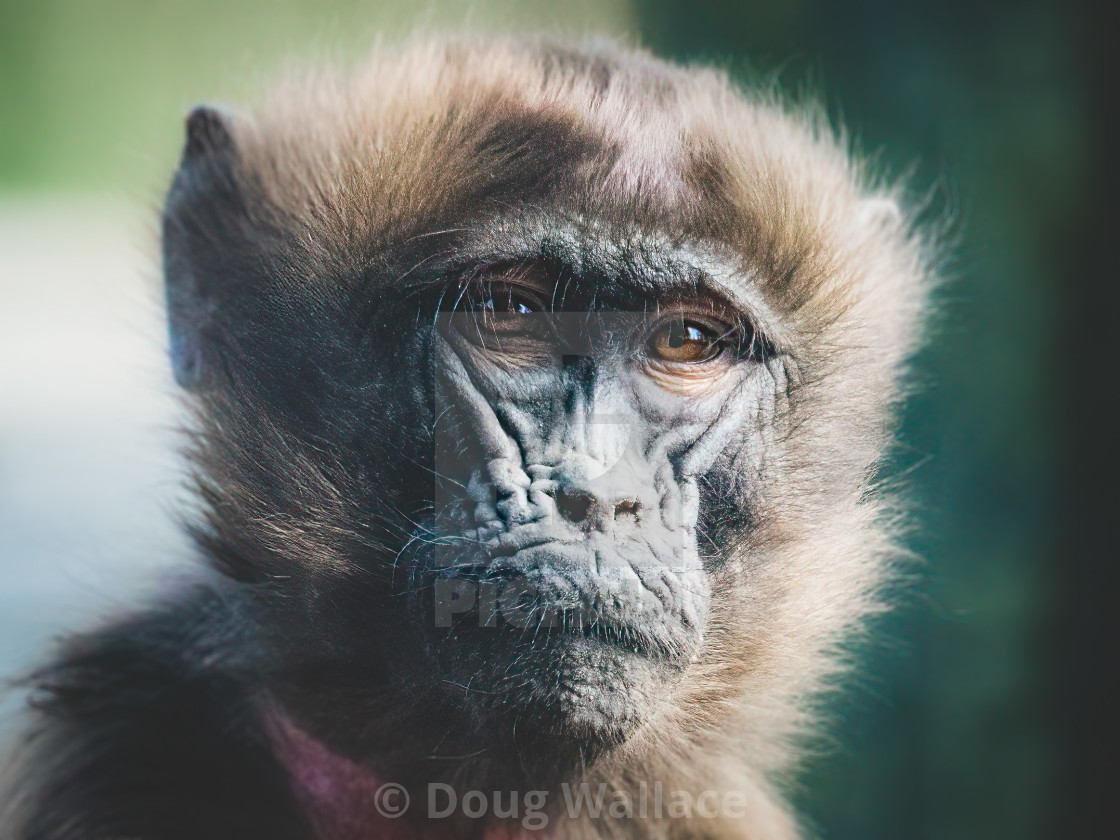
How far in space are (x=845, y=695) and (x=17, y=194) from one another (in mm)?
2394

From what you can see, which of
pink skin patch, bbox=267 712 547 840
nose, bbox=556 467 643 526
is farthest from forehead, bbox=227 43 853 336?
pink skin patch, bbox=267 712 547 840

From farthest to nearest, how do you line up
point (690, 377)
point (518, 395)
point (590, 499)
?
point (690, 377), point (518, 395), point (590, 499)

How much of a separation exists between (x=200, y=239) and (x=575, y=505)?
748 millimetres

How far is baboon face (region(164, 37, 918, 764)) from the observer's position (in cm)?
110

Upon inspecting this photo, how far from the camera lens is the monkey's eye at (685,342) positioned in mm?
1237

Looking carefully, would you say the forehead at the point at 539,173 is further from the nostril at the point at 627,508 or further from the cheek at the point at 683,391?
the nostril at the point at 627,508

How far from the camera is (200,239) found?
142cm

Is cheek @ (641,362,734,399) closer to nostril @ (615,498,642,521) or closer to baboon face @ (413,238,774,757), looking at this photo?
baboon face @ (413,238,774,757)

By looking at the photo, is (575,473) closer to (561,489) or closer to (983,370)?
(561,489)

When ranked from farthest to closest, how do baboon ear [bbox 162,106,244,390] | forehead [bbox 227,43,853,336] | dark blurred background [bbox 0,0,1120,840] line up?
dark blurred background [bbox 0,0,1120,840] < baboon ear [bbox 162,106,244,390] < forehead [bbox 227,43,853,336]

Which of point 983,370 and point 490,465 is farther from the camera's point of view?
point 983,370

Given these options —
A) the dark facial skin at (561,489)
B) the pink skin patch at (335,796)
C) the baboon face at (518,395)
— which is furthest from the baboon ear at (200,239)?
the pink skin patch at (335,796)

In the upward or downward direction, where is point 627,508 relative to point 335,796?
upward

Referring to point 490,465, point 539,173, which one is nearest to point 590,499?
point 490,465
